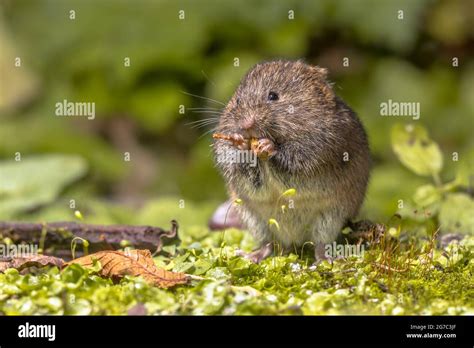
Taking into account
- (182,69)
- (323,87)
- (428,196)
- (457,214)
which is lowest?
(457,214)

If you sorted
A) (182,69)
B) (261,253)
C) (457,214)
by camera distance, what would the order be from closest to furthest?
(261,253) → (457,214) → (182,69)

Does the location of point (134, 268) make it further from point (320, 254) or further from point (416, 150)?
point (416, 150)

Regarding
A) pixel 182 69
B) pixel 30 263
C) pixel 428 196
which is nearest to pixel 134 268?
pixel 30 263

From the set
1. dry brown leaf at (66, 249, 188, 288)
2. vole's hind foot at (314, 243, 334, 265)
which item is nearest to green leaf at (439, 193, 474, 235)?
vole's hind foot at (314, 243, 334, 265)

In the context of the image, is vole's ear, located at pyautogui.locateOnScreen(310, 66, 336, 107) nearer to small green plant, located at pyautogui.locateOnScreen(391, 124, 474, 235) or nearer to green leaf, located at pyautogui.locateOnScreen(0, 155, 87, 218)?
small green plant, located at pyautogui.locateOnScreen(391, 124, 474, 235)

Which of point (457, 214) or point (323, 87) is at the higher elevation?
point (323, 87)

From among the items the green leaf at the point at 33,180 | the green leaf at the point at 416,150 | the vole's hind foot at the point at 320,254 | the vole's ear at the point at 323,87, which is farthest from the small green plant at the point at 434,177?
the green leaf at the point at 33,180

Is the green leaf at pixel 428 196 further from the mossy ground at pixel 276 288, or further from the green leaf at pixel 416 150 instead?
the mossy ground at pixel 276 288
